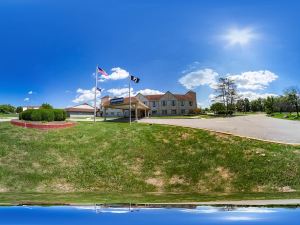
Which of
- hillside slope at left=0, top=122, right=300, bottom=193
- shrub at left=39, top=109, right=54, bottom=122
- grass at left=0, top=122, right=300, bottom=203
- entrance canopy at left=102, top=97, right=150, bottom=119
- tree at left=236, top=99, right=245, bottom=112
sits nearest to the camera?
grass at left=0, top=122, right=300, bottom=203

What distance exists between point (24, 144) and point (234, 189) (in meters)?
10.2

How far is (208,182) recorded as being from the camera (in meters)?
11.0

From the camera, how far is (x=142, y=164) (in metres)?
13.4

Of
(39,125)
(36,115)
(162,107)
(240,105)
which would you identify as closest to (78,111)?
(36,115)

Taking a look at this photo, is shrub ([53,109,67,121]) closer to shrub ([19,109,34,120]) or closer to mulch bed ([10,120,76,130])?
shrub ([19,109,34,120])

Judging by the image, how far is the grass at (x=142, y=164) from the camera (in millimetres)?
10414

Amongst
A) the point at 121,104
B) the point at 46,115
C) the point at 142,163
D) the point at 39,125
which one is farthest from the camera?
the point at 121,104

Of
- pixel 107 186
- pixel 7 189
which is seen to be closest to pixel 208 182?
pixel 107 186

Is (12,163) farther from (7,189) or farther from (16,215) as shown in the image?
(16,215)

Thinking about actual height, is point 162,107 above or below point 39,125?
above

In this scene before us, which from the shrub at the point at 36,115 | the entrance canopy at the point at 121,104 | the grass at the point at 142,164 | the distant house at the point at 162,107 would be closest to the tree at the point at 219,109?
the distant house at the point at 162,107

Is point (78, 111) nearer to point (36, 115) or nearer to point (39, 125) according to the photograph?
point (36, 115)

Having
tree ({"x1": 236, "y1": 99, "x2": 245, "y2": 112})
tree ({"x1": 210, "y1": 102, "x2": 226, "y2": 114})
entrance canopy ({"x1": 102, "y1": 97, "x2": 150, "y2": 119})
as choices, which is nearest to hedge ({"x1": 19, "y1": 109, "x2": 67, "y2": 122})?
entrance canopy ({"x1": 102, "y1": 97, "x2": 150, "y2": 119})

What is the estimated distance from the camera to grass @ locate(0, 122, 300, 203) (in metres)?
10.4
